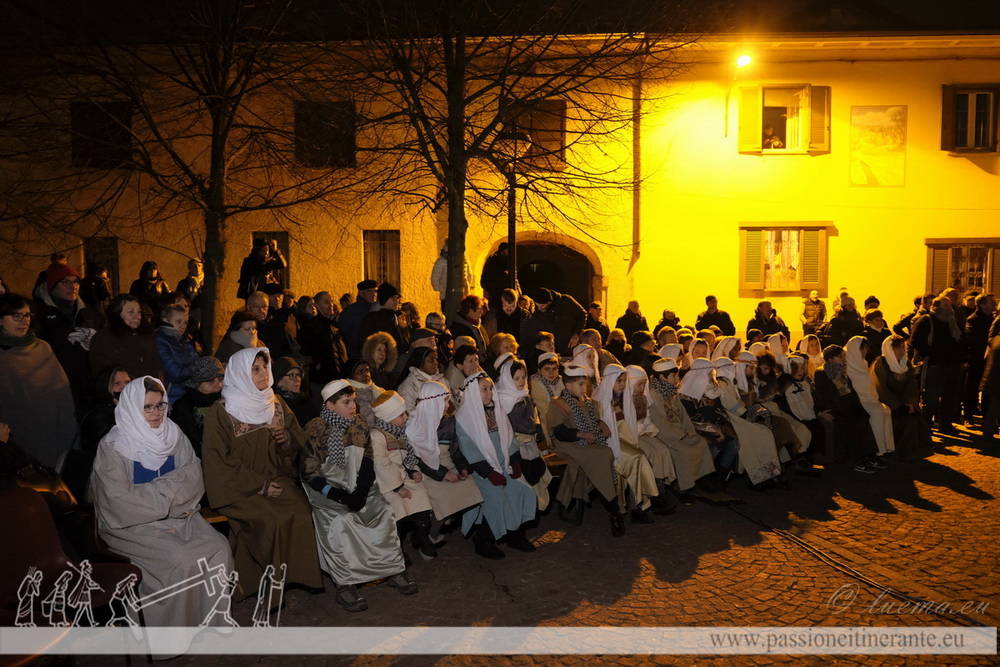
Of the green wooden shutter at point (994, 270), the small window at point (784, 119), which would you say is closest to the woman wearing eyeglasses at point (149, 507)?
the small window at point (784, 119)

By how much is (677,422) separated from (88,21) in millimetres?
12051

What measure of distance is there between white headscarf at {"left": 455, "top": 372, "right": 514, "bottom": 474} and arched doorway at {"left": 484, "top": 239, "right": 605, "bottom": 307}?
1182 centimetres

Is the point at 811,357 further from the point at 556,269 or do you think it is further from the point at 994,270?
the point at 994,270

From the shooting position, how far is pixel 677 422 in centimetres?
841

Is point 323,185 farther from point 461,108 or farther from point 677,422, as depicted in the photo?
point 677,422

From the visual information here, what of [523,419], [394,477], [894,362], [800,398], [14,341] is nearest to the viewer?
[394,477]

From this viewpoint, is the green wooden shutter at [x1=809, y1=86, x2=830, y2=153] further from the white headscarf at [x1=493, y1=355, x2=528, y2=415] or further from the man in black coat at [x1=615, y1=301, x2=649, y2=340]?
the white headscarf at [x1=493, y1=355, x2=528, y2=415]

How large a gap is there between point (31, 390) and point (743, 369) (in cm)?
769

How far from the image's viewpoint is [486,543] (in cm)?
671

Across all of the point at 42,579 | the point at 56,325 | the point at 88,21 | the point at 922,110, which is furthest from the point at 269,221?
the point at 922,110

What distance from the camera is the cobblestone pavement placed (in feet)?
17.5

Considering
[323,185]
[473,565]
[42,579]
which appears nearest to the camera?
[42,579]

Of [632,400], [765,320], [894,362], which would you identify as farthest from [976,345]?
→ [632,400]

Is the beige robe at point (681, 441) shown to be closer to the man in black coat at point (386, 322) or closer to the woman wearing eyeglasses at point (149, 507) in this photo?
the man in black coat at point (386, 322)
